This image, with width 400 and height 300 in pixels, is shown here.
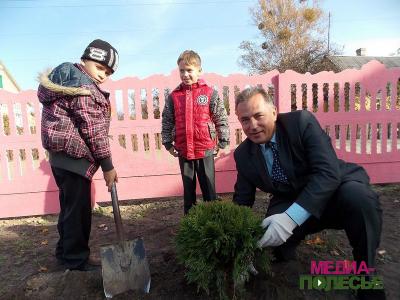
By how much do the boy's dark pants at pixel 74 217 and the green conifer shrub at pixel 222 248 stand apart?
99 cm

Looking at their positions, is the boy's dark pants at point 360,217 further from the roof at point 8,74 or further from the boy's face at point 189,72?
the roof at point 8,74

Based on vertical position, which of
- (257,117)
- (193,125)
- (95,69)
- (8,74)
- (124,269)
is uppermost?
(8,74)

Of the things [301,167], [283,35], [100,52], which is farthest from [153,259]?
[283,35]

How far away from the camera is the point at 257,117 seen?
216 centimetres

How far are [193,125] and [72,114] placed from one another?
4.13 ft

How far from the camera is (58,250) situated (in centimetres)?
289

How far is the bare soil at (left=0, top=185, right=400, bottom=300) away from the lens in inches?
87.2

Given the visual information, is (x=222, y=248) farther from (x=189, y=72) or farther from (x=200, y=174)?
(x=189, y=72)

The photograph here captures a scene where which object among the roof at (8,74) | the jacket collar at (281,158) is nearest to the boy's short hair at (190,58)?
the jacket collar at (281,158)

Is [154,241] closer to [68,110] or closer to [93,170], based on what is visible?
[93,170]

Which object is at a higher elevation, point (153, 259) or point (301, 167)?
point (301, 167)

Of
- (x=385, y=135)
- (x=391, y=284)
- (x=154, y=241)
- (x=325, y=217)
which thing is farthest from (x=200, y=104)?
(x=385, y=135)

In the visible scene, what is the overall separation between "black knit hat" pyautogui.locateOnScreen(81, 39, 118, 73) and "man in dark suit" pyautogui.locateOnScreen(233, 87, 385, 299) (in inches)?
42.8

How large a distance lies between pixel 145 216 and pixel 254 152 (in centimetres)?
237
